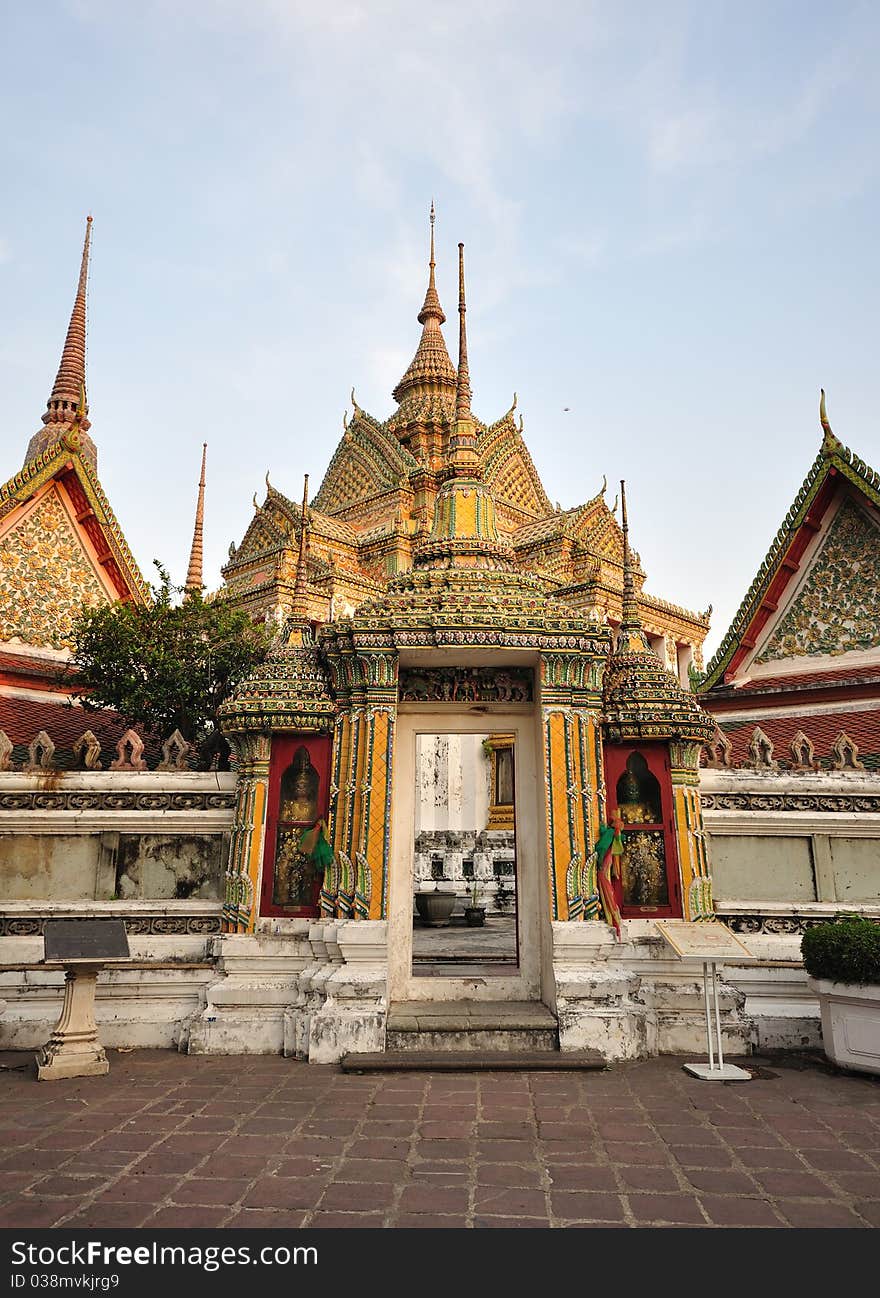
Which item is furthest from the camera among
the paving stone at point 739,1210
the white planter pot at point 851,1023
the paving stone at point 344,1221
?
the white planter pot at point 851,1023

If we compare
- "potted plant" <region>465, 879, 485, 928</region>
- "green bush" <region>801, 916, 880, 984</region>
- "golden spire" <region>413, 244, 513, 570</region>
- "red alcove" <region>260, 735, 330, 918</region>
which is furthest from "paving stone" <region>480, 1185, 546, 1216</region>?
"potted plant" <region>465, 879, 485, 928</region>

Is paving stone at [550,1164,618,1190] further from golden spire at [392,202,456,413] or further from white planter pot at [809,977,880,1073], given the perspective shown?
golden spire at [392,202,456,413]

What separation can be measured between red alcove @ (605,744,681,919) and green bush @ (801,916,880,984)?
4.17 ft

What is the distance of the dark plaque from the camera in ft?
21.1

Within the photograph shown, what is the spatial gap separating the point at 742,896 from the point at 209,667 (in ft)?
23.6

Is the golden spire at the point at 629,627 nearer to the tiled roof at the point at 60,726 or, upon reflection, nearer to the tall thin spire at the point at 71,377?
the tiled roof at the point at 60,726

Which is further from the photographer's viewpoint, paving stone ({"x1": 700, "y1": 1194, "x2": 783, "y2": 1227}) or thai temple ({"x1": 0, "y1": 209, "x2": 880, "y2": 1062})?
thai temple ({"x1": 0, "y1": 209, "x2": 880, "y2": 1062})

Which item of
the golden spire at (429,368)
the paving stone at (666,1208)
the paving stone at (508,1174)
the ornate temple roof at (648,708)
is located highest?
the golden spire at (429,368)

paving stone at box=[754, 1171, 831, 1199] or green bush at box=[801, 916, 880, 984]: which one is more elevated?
green bush at box=[801, 916, 880, 984]

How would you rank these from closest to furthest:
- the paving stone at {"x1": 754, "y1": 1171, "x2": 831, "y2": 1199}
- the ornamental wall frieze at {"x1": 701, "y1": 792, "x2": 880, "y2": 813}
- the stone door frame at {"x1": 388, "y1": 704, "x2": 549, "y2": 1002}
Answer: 1. the paving stone at {"x1": 754, "y1": 1171, "x2": 831, "y2": 1199}
2. the stone door frame at {"x1": 388, "y1": 704, "x2": 549, "y2": 1002}
3. the ornamental wall frieze at {"x1": 701, "y1": 792, "x2": 880, "y2": 813}

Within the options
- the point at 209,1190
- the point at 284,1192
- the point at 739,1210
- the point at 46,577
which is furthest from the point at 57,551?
the point at 739,1210

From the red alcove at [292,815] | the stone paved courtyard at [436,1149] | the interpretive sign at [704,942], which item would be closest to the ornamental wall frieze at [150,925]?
the red alcove at [292,815]

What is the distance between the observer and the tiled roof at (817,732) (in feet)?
30.6
